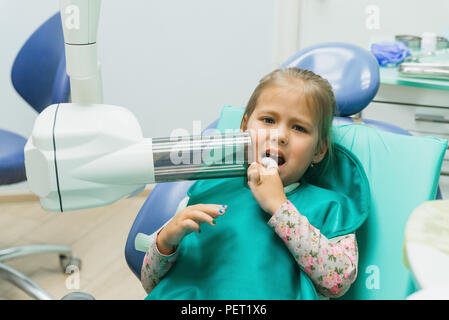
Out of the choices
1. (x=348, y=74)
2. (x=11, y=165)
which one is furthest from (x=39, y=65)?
(x=348, y=74)

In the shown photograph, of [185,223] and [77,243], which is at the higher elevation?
[185,223]

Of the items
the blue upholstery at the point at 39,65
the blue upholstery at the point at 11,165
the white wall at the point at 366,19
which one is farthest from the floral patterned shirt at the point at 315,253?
the white wall at the point at 366,19

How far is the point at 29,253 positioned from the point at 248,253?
109 cm

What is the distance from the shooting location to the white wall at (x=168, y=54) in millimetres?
1918

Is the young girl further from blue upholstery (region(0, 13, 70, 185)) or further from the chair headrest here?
blue upholstery (region(0, 13, 70, 185))

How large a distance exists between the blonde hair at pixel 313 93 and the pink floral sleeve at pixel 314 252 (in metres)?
0.19

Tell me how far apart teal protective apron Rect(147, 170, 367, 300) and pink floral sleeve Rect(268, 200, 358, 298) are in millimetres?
33

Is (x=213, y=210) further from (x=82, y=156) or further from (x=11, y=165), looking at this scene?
(x=11, y=165)

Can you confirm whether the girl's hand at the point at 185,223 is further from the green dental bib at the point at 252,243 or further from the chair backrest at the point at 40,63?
the chair backrest at the point at 40,63

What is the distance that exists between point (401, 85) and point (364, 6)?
0.48m

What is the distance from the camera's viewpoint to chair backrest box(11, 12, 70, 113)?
1.57 metres

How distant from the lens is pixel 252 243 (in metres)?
0.82
